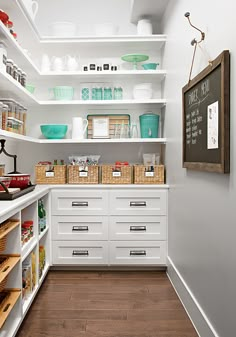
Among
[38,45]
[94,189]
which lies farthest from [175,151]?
[38,45]

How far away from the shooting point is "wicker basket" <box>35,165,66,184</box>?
11.2ft

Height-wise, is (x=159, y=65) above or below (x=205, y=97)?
above

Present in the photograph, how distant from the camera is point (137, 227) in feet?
10.8

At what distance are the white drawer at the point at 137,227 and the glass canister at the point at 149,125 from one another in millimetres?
838

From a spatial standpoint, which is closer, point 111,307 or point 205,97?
point 205,97

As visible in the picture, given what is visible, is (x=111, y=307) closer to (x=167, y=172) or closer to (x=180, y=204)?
(x=180, y=204)

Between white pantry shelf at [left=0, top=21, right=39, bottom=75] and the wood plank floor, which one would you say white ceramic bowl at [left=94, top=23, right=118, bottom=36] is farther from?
the wood plank floor

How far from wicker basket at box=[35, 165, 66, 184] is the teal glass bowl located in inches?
12.6

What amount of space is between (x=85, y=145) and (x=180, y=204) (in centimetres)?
144

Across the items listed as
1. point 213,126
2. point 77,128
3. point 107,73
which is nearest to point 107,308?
Result: point 213,126

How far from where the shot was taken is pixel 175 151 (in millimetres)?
2926

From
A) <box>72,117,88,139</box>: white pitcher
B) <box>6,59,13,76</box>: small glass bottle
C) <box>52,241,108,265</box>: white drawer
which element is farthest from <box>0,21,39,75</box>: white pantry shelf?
<box>52,241,108,265</box>: white drawer

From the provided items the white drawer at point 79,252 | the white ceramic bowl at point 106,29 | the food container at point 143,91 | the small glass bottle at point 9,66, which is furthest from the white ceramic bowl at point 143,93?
the white drawer at point 79,252

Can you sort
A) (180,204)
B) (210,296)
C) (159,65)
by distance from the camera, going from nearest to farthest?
(210,296)
(180,204)
(159,65)
